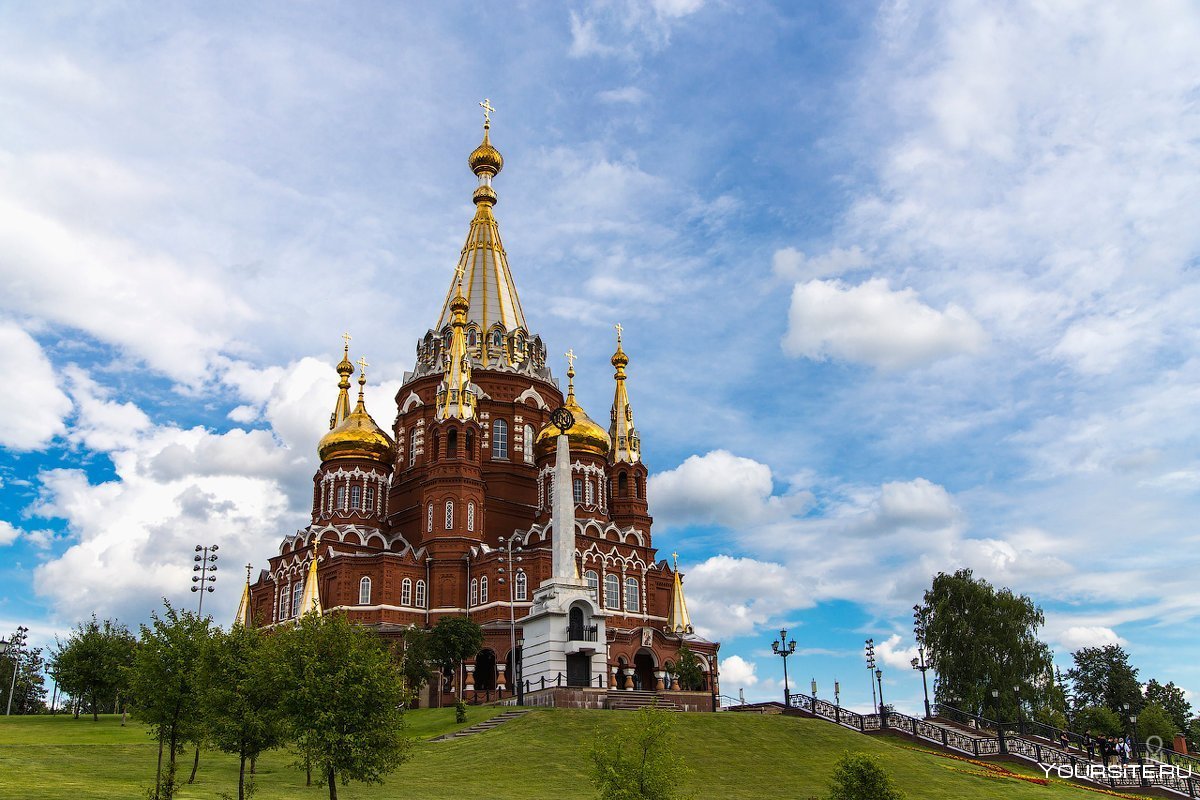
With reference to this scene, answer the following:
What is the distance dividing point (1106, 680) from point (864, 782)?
197 feet

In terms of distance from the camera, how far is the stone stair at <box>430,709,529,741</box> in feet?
107

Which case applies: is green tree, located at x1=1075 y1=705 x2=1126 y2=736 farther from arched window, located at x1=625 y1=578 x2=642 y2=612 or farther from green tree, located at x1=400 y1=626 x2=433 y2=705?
green tree, located at x1=400 y1=626 x2=433 y2=705

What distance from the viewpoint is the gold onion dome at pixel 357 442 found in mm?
57062

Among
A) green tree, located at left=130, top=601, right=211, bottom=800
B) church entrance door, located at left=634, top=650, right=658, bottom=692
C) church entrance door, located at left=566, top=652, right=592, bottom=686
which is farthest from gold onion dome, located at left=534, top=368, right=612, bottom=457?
green tree, located at left=130, top=601, right=211, bottom=800

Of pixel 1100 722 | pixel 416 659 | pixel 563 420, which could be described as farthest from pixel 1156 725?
pixel 416 659

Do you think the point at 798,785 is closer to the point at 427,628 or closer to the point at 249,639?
the point at 249,639

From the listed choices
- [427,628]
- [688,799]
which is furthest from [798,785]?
[427,628]

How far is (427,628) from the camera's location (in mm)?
50250

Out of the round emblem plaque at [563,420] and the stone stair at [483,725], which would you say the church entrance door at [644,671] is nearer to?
the round emblem plaque at [563,420]

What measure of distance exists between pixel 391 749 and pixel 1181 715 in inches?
2727

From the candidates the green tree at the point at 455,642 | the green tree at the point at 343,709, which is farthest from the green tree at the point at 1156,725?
the green tree at the point at 343,709

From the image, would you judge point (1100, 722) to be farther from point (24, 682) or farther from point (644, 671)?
point (24, 682)

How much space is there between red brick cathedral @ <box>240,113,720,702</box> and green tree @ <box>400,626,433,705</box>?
3535 mm

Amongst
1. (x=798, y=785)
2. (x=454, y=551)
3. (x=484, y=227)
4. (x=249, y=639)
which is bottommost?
(x=798, y=785)
